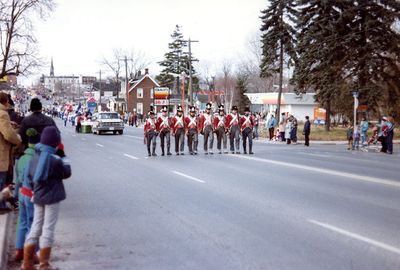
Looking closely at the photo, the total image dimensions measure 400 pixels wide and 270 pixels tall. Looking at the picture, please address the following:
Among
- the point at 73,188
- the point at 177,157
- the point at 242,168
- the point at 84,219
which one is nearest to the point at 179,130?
the point at 177,157

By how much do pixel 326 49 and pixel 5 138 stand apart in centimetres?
3736

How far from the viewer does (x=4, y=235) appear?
7676 mm

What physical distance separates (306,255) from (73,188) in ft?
25.1

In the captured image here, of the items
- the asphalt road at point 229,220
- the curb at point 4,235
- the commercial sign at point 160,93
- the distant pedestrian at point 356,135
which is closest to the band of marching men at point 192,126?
the asphalt road at point 229,220

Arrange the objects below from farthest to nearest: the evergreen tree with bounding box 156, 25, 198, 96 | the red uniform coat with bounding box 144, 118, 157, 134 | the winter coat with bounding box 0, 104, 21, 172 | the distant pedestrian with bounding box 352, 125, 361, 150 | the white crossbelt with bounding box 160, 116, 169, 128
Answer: the evergreen tree with bounding box 156, 25, 198, 96
the distant pedestrian with bounding box 352, 125, 361, 150
the white crossbelt with bounding box 160, 116, 169, 128
the red uniform coat with bounding box 144, 118, 157, 134
the winter coat with bounding box 0, 104, 21, 172

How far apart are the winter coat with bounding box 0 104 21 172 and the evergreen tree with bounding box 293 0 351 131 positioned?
3672 cm

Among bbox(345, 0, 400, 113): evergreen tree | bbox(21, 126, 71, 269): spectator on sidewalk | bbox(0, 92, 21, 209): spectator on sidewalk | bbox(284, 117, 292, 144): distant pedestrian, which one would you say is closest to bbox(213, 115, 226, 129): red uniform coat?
bbox(284, 117, 292, 144): distant pedestrian

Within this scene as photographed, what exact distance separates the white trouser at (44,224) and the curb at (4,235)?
1.80 feet

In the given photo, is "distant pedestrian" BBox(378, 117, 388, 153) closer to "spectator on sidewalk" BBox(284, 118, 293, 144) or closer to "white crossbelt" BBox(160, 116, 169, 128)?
"spectator on sidewalk" BBox(284, 118, 293, 144)

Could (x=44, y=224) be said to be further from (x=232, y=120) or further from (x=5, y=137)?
(x=232, y=120)

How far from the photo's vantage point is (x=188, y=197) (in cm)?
1184

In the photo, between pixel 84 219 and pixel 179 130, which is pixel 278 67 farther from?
pixel 84 219

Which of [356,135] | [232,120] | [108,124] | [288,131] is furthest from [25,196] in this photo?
[108,124]

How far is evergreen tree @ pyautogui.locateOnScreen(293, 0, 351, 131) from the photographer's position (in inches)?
1699
